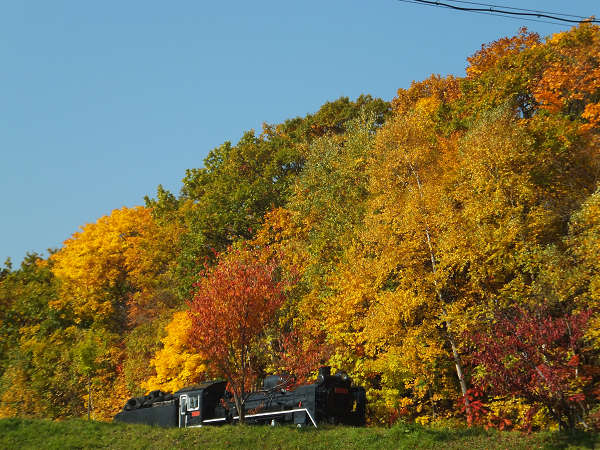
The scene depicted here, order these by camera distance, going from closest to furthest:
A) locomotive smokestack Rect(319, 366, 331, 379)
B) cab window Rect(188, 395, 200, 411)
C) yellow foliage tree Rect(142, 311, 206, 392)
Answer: locomotive smokestack Rect(319, 366, 331, 379)
cab window Rect(188, 395, 200, 411)
yellow foliage tree Rect(142, 311, 206, 392)

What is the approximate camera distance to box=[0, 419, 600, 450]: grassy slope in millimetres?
17609

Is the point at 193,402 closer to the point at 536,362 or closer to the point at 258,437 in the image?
the point at 258,437

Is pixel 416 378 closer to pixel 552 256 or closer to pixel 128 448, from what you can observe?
pixel 552 256

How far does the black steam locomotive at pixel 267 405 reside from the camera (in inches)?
932

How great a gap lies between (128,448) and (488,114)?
24.1 meters

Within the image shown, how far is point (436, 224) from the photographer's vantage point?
24844 millimetres

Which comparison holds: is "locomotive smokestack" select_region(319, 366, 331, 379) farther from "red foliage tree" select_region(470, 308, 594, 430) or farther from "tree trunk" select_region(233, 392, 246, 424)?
"red foliage tree" select_region(470, 308, 594, 430)

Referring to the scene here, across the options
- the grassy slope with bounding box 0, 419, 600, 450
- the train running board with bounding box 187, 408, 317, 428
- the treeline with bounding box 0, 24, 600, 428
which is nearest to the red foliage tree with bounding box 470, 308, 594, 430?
the treeline with bounding box 0, 24, 600, 428

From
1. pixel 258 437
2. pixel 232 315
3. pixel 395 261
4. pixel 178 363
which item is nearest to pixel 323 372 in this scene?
pixel 258 437

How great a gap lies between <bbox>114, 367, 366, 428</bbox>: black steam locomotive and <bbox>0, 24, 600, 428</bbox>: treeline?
1.23 m

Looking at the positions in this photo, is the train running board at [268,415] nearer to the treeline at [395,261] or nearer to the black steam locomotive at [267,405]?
the black steam locomotive at [267,405]

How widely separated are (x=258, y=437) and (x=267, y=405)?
183 inches

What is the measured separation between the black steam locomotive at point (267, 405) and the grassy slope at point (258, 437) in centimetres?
206

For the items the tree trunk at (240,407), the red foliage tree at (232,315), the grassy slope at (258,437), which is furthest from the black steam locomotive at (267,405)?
the red foliage tree at (232,315)
